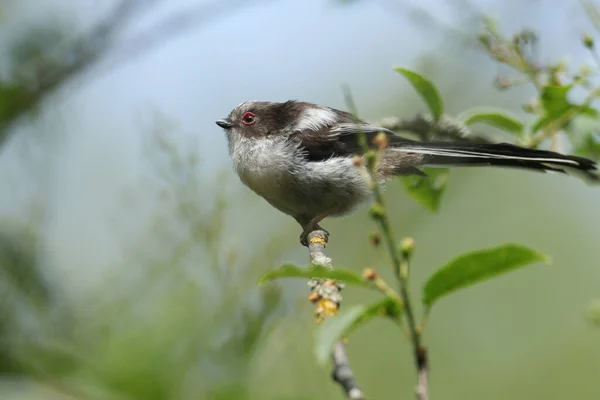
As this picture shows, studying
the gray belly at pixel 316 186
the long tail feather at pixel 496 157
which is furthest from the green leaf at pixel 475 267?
the gray belly at pixel 316 186

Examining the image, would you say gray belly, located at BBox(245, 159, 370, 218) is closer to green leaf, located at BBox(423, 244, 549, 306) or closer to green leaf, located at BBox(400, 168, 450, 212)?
green leaf, located at BBox(400, 168, 450, 212)

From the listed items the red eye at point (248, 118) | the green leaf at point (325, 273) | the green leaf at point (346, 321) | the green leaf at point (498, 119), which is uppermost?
the red eye at point (248, 118)

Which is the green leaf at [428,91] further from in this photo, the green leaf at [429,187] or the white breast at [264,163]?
the white breast at [264,163]

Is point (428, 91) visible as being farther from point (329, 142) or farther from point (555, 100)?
point (329, 142)

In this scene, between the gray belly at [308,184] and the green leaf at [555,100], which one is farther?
the gray belly at [308,184]

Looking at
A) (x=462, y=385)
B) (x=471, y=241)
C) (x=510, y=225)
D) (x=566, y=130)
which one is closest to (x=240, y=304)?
(x=566, y=130)

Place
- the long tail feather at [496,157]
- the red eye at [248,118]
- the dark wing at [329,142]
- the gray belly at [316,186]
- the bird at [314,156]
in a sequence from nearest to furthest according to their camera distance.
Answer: the long tail feather at [496,157]
the bird at [314,156]
the gray belly at [316,186]
the dark wing at [329,142]
the red eye at [248,118]

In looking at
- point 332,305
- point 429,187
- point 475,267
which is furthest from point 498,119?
point 475,267
